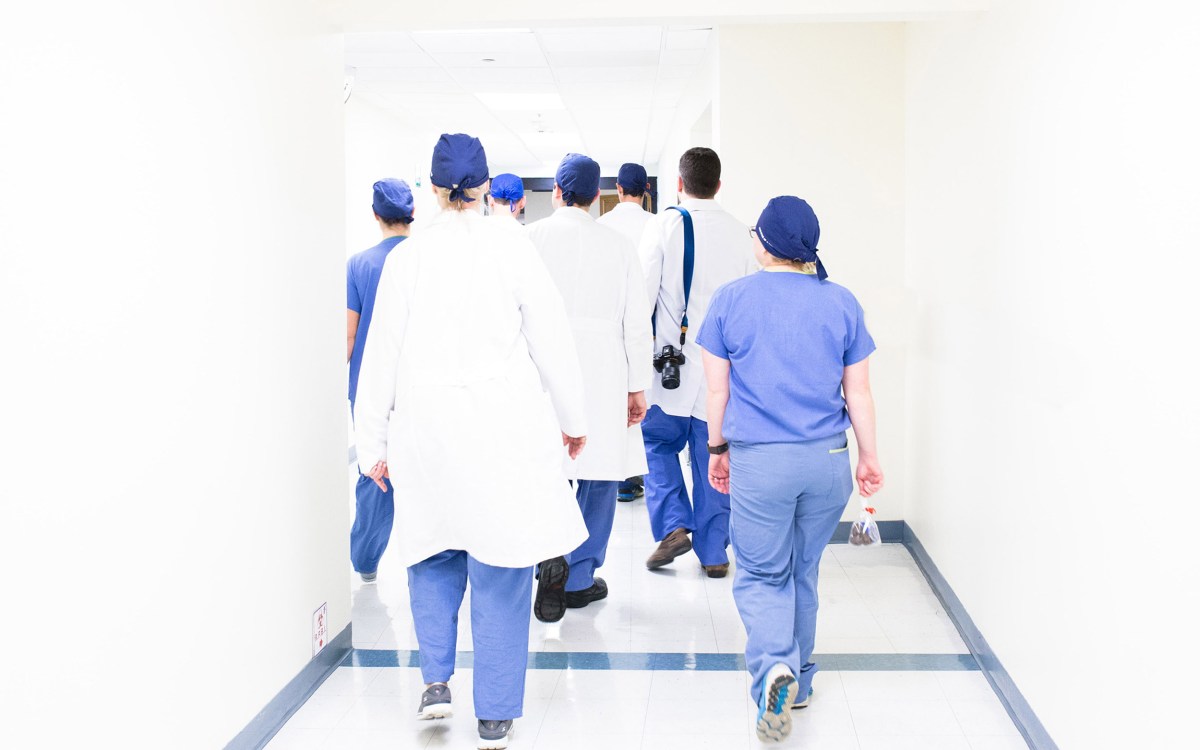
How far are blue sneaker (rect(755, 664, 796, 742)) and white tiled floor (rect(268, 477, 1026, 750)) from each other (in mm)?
162

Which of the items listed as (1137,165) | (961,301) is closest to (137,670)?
(1137,165)

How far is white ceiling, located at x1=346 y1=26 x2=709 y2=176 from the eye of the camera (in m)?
5.71

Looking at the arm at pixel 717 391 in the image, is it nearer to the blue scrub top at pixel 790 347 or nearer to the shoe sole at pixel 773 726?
the blue scrub top at pixel 790 347

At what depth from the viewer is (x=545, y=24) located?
3.29 metres

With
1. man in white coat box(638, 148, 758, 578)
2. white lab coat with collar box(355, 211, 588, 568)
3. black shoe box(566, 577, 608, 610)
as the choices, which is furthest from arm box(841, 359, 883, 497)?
black shoe box(566, 577, 608, 610)

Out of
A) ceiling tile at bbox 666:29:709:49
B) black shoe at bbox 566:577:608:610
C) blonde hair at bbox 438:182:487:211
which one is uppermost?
ceiling tile at bbox 666:29:709:49

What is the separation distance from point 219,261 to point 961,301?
Result: 7.44 ft

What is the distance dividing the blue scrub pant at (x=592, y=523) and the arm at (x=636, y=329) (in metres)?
0.36

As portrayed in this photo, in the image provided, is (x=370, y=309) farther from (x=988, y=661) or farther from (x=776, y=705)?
(x=988, y=661)

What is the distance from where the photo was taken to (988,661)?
3.11 meters

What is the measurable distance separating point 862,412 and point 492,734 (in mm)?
1232

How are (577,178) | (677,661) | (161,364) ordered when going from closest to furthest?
(161,364) → (677,661) → (577,178)

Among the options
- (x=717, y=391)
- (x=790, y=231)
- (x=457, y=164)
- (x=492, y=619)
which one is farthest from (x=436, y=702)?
(x=790, y=231)

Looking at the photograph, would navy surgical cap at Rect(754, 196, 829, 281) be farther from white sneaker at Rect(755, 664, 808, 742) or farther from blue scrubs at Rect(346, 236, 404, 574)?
blue scrubs at Rect(346, 236, 404, 574)
